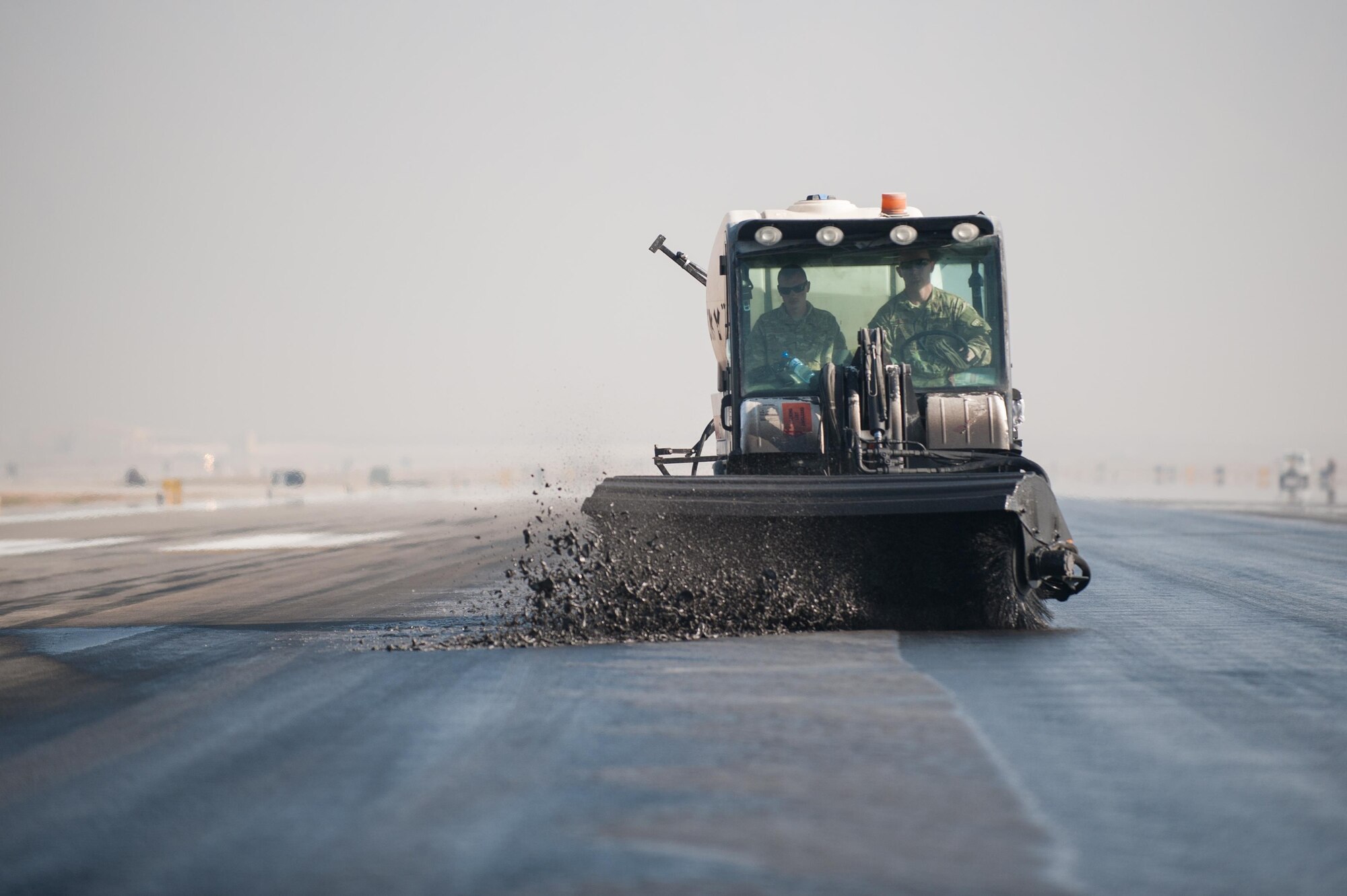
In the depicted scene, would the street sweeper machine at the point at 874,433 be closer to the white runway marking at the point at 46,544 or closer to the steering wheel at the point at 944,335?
the steering wheel at the point at 944,335

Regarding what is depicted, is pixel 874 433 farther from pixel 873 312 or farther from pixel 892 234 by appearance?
pixel 892 234

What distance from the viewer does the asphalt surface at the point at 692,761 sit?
4.44 metres

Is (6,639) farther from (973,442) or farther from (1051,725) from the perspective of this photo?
(1051,725)

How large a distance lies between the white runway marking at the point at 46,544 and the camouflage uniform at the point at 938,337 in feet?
59.7

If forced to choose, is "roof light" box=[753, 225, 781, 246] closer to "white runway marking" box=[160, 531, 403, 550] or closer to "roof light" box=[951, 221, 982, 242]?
"roof light" box=[951, 221, 982, 242]

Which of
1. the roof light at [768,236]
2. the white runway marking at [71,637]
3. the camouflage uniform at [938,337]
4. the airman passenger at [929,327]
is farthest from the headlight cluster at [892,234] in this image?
the white runway marking at [71,637]

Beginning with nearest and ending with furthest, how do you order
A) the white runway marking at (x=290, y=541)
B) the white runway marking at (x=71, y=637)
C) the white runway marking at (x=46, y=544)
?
1. the white runway marking at (x=71, y=637)
2. the white runway marking at (x=290, y=541)
3. the white runway marking at (x=46, y=544)

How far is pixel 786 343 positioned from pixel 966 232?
1.51 meters

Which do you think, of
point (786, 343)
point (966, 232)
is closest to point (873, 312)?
point (786, 343)

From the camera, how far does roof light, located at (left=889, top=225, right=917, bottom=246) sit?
1157cm

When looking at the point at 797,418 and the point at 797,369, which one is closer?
the point at 797,418

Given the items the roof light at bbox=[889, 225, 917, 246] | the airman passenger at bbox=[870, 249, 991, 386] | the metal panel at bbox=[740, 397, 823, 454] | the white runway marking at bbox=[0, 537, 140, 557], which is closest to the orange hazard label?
the metal panel at bbox=[740, 397, 823, 454]

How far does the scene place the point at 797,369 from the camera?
11.7 meters

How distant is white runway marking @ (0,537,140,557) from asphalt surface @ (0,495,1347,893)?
15.5m
